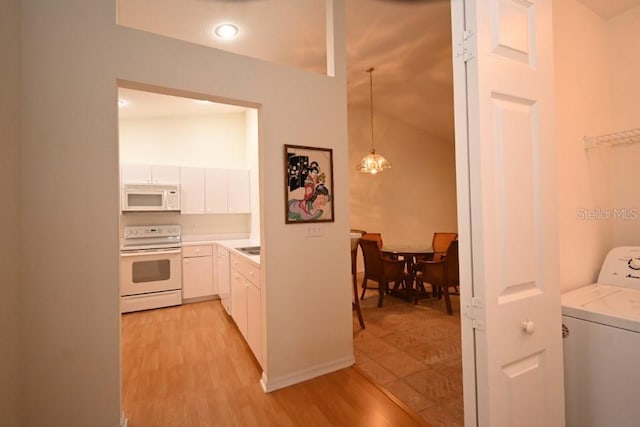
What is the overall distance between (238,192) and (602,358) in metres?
4.52

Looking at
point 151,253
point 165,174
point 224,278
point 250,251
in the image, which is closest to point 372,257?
point 250,251

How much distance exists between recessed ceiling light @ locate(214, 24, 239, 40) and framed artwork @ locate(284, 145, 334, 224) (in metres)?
1.59

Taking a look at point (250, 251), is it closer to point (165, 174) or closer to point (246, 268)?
point (246, 268)

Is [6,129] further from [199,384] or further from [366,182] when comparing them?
[366,182]

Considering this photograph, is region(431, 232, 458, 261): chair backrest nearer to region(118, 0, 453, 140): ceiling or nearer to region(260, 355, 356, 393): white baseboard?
region(118, 0, 453, 140): ceiling

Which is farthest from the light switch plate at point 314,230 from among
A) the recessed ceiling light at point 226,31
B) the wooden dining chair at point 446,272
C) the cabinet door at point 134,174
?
the cabinet door at point 134,174

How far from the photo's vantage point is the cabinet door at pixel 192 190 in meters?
4.22

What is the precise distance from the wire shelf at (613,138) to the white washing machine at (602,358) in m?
0.82

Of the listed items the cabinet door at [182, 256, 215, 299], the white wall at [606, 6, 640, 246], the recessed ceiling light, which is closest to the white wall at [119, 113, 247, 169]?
the cabinet door at [182, 256, 215, 299]

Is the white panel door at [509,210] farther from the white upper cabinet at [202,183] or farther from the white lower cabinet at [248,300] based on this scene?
the white upper cabinet at [202,183]

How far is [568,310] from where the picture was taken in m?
1.25

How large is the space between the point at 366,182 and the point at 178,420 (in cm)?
483

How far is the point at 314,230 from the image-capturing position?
2.24m

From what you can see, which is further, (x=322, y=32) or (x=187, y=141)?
(x=187, y=141)
